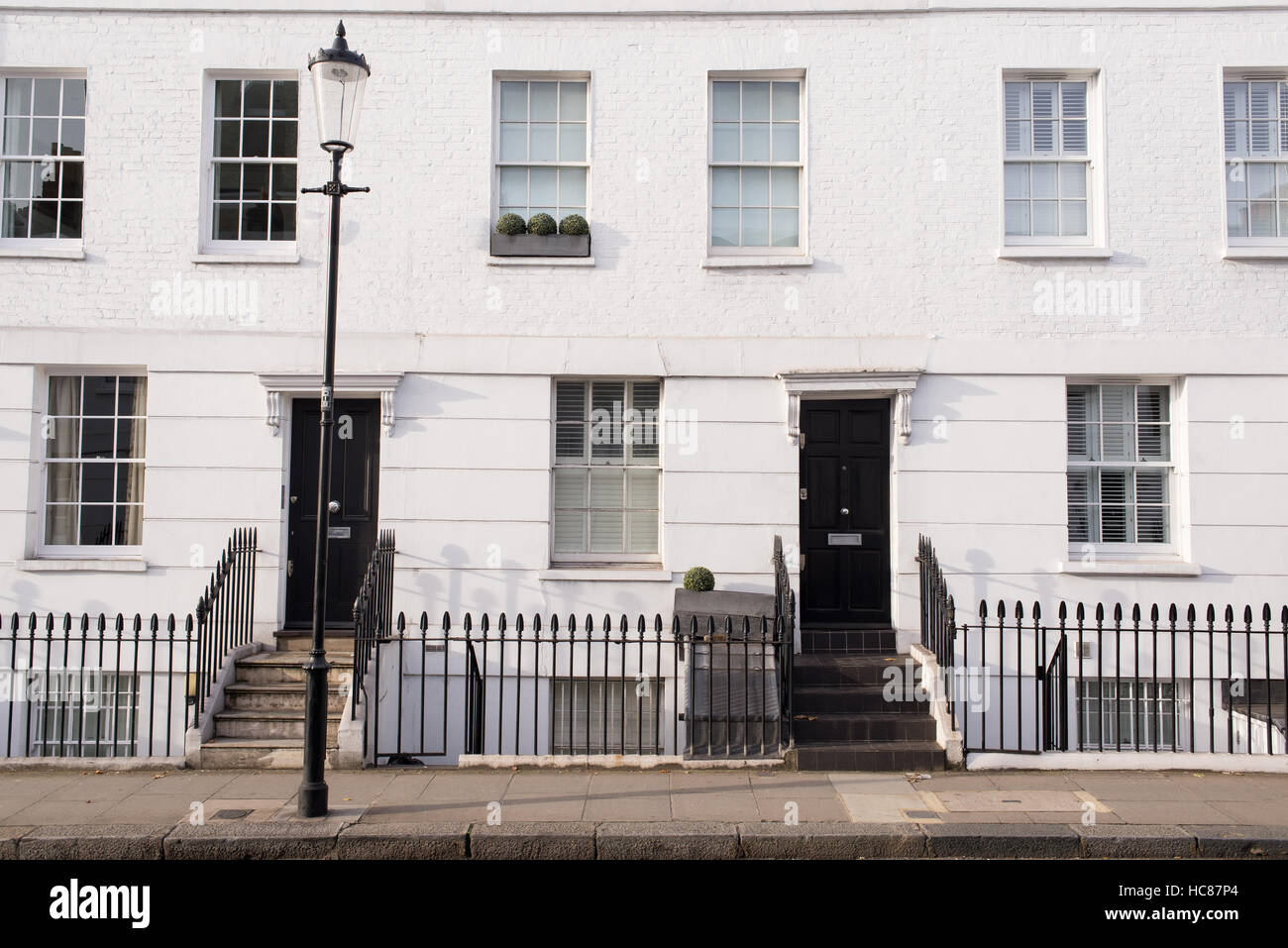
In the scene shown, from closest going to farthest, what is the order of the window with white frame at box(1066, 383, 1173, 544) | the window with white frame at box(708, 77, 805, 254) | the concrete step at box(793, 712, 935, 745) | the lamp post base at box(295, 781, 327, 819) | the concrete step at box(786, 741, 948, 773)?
the lamp post base at box(295, 781, 327, 819)
the concrete step at box(786, 741, 948, 773)
the concrete step at box(793, 712, 935, 745)
the window with white frame at box(1066, 383, 1173, 544)
the window with white frame at box(708, 77, 805, 254)

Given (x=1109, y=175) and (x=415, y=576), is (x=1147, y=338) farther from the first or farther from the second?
(x=415, y=576)

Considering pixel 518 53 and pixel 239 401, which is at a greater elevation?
pixel 518 53

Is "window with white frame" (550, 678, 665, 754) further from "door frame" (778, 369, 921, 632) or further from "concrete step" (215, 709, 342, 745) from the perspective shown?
"concrete step" (215, 709, 342, 745)

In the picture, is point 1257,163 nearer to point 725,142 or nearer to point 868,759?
point 725,142

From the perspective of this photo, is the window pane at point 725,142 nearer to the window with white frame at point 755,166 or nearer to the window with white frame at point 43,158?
the window with white frame at point 755,166

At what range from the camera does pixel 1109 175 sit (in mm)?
10141

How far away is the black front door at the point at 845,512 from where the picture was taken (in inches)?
401

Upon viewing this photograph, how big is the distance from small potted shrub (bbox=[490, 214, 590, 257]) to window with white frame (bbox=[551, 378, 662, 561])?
1335 mm

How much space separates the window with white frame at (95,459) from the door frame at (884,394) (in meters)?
6.68

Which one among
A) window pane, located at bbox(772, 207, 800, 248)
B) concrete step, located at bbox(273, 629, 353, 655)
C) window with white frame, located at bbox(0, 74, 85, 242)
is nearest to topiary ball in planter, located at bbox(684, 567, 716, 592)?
concrete step, located at bbox(273, 629, 353, 655)

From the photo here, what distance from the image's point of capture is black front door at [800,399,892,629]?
10.2 m
